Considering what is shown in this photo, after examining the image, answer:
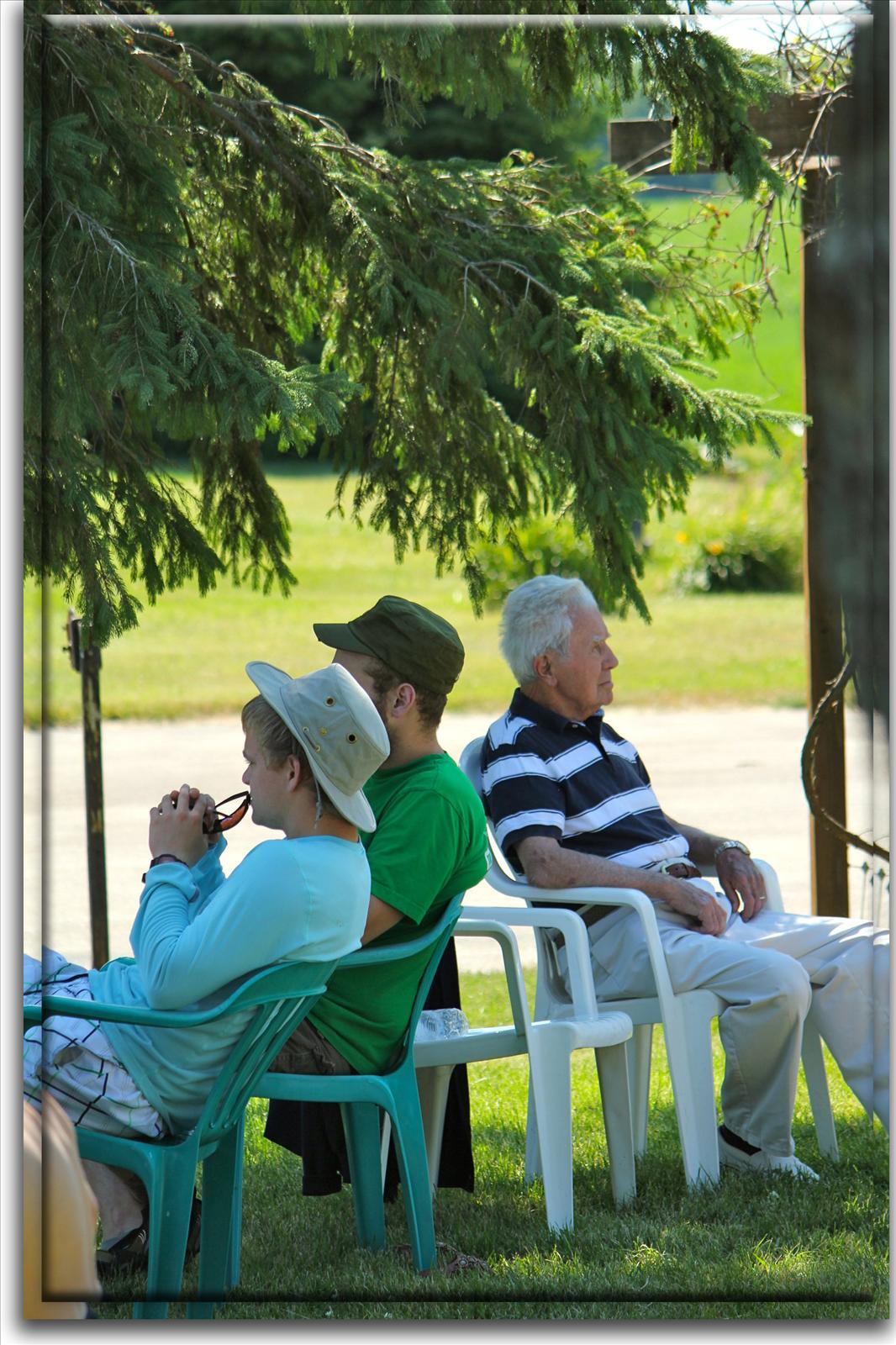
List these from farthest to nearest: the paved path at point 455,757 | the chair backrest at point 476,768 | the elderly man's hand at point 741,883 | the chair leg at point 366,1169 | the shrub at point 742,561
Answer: the shrub at point 742,561
the elderly man's hand at point 741,883
the chair backrest at point 476,768
the paved path at point 455,757
the chair leg at point 366,1169

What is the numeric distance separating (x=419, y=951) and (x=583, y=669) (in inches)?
35.0

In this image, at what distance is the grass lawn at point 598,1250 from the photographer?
8.57 ft

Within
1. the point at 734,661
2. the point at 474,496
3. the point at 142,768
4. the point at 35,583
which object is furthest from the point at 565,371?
the point at 734,661

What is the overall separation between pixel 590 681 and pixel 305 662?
11539 mm

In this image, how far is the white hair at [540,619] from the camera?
337 cm

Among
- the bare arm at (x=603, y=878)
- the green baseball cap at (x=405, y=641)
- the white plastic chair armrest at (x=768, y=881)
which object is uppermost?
the green baseball cap at (x=405, y=641)

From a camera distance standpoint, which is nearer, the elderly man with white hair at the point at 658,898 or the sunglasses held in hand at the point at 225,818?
the sunglasses held in hand at the point at 225,818

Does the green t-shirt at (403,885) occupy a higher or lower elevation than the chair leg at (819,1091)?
higher

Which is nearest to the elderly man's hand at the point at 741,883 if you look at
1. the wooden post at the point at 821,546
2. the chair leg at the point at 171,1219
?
the wooden post at the point at 821,546

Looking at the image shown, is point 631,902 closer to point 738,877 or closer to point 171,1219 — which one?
point 738,877

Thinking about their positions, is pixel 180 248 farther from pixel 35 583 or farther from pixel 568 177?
pixel 568 177

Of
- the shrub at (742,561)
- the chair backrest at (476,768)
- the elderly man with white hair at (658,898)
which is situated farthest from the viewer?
the shrub at (742,561)

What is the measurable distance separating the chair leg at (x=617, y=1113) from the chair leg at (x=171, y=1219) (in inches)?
38.3

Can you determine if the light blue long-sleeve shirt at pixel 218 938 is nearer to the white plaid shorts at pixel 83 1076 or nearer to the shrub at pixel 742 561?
the white plaid shorts at pixel 83 1076
